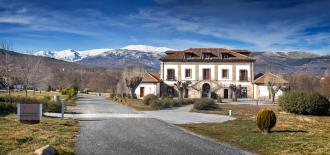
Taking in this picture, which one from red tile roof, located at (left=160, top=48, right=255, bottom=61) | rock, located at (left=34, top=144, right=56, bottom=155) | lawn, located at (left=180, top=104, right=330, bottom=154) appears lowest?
lawn, located at (left=180, top=104, right=330, bottom=154)

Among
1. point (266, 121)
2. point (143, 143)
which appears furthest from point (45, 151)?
point (266, 121)

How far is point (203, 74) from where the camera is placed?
62.3m

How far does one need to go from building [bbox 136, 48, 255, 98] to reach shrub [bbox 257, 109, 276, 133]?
141 ft

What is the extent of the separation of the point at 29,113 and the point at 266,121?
37.3ft

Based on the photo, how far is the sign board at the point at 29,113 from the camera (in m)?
20.6

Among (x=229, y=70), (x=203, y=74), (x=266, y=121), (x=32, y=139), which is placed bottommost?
(x=32, y=139)

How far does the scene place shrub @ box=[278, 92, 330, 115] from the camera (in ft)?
86.2

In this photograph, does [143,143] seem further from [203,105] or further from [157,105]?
[157,105]

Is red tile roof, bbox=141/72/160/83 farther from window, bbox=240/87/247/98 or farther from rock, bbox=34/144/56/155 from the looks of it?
rock, bbox=34/144/56/155

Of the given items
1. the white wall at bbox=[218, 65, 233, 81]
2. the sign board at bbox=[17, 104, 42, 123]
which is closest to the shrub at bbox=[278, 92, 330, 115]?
the sign board at bbox=[17, 104, 42, 123]

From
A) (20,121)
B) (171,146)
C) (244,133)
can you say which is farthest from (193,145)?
(20,121)

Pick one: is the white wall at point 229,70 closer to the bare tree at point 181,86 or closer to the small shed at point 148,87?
the bare tree at point 181,86

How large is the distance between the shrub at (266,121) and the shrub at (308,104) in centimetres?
987

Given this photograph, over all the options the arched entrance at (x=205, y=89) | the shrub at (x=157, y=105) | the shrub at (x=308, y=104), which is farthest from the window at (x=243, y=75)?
the shrub at (x=308, y=104)
